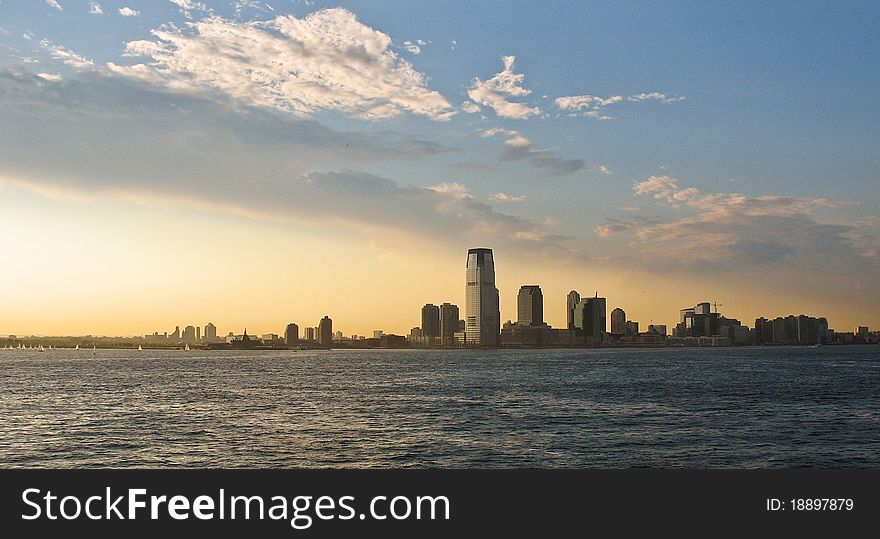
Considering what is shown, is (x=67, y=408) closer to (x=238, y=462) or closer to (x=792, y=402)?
(x=238, y=462)

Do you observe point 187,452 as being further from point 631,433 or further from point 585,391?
point 585,391

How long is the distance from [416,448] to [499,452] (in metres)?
6.66

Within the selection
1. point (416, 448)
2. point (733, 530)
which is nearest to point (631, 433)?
point (416, 448)

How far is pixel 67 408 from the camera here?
300 ft

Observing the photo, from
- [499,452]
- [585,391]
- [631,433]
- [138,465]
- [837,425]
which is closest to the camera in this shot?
[138,465]

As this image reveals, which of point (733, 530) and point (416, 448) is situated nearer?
point (733, 530)

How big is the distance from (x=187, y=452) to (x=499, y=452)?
79.3 feet

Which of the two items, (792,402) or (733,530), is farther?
(792,402)

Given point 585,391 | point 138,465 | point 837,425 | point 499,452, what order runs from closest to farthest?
point 138,465
point 499,452
point 837,425
point 585,391

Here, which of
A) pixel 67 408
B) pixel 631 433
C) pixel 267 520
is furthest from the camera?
pixel 67 408

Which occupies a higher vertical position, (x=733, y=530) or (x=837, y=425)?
(x=733, y=530)

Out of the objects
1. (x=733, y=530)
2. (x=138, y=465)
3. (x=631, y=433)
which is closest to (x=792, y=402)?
(x=631, y=433)

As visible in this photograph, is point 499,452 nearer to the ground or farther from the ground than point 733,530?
nearer to the ground

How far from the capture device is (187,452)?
188ft
